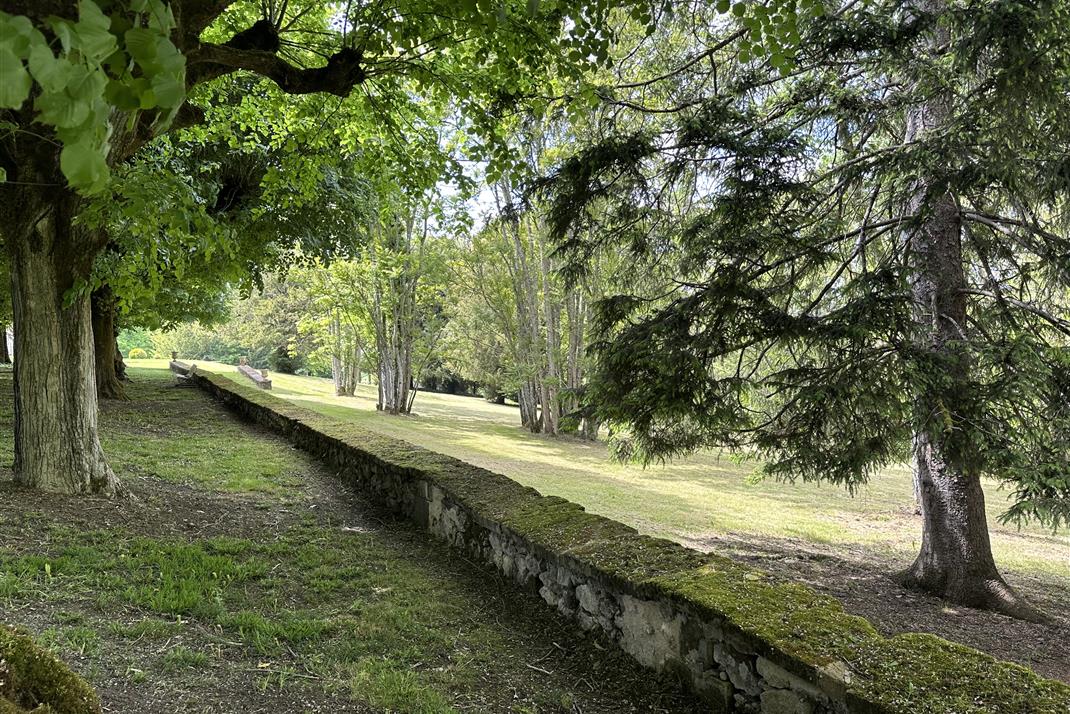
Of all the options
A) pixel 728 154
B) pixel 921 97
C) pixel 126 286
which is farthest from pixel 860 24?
pixel 126 286

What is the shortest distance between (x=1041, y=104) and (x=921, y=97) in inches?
33.6

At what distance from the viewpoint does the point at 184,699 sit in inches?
107

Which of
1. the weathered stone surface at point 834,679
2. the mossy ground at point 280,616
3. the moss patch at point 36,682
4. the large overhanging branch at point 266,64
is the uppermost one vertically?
the large overhanging branch at point 266,64

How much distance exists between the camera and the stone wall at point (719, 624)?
7.12 ft

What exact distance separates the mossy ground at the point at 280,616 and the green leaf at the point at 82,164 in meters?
2.51

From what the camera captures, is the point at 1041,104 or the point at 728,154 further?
the point at 728,154

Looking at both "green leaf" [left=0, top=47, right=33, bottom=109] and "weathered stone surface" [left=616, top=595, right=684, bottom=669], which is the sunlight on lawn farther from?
"green leaf" [left=0, top=47, right=33, bottom=109]

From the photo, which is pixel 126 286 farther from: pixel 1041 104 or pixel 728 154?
pixel 1041 104

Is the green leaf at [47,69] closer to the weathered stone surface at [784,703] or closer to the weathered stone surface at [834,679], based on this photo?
the weathered stone surface at [834,679]

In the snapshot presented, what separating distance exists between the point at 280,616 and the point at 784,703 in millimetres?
2731

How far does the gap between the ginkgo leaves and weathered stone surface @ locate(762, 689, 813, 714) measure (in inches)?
104

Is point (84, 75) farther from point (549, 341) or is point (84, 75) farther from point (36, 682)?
point (549, 341)

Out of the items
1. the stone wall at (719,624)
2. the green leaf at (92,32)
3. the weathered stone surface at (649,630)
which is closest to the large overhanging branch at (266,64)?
the stone wall at (719,624)

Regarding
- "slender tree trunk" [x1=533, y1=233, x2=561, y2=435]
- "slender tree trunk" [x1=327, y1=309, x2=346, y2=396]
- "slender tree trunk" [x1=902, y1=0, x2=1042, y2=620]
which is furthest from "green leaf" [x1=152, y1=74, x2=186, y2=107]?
"slender tree trunk" [x1=327, y1=309, x2=346, y2=396]
